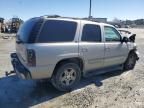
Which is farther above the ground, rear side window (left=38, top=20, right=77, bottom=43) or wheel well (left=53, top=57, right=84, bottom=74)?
rear side window (left=38, top=20, right=77, bottom=43)

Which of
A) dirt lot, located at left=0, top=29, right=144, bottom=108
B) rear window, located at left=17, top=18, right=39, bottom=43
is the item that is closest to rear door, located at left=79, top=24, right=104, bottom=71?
dirt lot, located at left=0, top=29, right=144, bottom=108

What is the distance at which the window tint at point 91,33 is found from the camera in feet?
20.8

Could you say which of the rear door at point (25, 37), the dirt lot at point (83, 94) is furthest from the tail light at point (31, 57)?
the dirt lot at point (83, 94)

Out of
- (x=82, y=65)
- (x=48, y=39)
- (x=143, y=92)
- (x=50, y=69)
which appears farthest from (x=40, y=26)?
(x=143, y=92)

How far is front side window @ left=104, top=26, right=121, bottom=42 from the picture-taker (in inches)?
280

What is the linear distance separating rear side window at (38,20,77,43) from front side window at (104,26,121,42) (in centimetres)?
139

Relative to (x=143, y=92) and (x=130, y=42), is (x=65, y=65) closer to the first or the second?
(x=143, y=92)

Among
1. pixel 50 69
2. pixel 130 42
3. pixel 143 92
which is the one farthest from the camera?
pixel 130 42

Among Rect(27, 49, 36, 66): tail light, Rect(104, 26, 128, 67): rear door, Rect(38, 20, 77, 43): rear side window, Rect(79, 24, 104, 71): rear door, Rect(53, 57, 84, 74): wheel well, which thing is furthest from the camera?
Rect(104, 26, 128, 67): rear door

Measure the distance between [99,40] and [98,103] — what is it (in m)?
2.10

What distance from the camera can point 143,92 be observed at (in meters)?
6.23

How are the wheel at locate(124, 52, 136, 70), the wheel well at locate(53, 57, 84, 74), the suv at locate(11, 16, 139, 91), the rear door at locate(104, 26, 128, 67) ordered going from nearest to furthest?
the suv at locate(11, 16, 139, 91), the wheel well at locate(53, 57, 84, 74), the rear door at locate(104, 26, 128, 67), the wheel at locate(124, 52, 136, 70)

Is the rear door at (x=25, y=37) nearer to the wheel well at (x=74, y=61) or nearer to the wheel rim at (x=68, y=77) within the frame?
the wheel well at (x=74, y=61)

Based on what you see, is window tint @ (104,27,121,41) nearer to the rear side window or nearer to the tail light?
the rear side window
